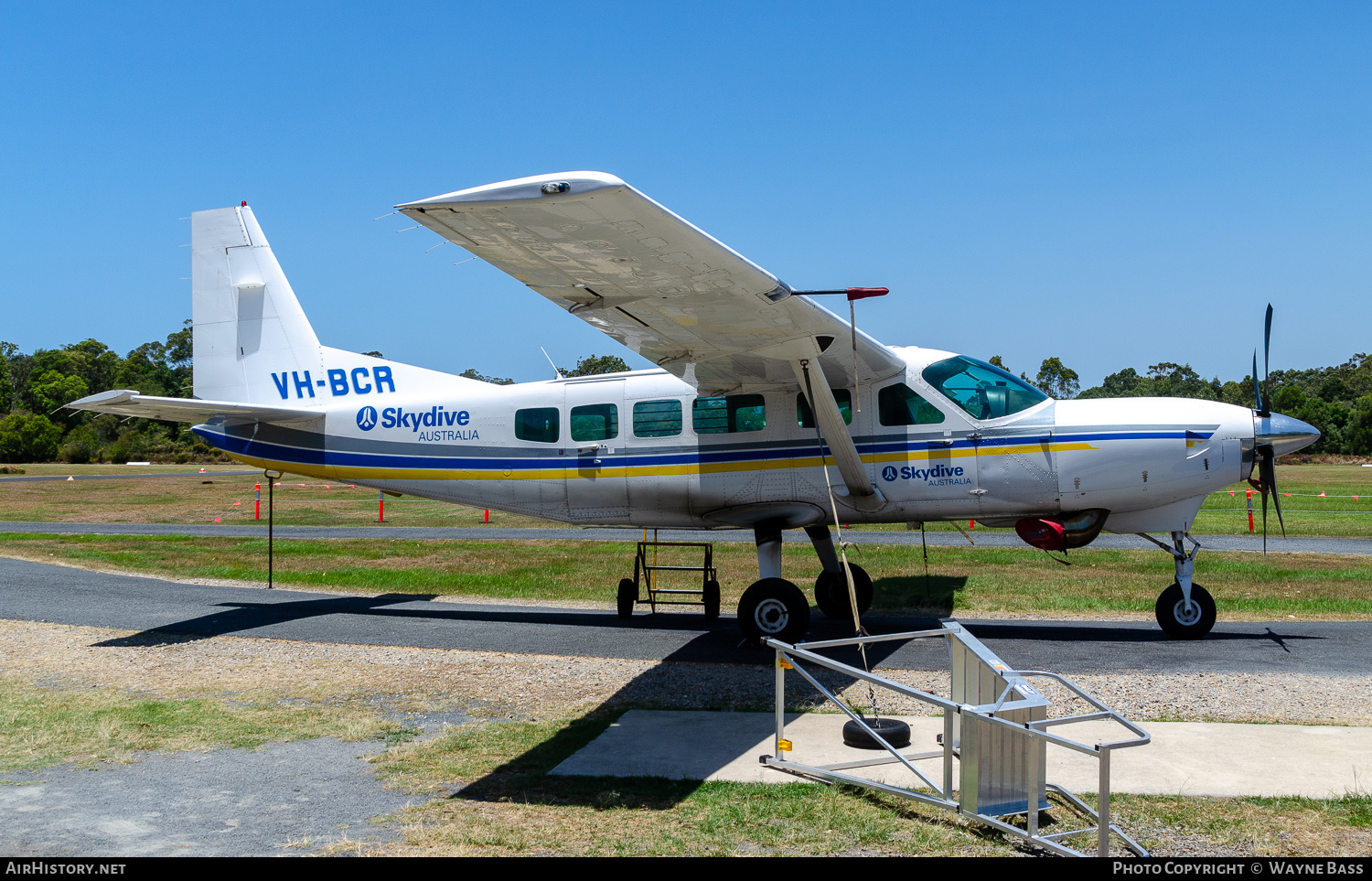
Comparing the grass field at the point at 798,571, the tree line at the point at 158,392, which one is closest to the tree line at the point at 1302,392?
the tree line at the point at 158,392

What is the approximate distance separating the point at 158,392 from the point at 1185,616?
105 meters

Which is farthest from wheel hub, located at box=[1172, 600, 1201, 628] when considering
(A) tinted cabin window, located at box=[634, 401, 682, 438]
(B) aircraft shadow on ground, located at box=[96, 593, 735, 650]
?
(A) tinted cabin window, located at box=[634, 401, 682, 438]

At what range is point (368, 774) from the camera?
659 centimetres

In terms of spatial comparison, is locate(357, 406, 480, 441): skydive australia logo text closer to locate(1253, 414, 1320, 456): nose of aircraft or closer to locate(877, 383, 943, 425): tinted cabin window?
locate(877, 383, 943, 425): tinted cabin window

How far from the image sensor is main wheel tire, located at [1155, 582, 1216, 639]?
11.3 m

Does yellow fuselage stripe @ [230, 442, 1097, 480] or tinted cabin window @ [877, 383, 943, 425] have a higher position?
tinted cabin window @ [877, 383, 943, 425]

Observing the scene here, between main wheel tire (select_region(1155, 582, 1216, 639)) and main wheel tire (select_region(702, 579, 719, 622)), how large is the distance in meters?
5.70

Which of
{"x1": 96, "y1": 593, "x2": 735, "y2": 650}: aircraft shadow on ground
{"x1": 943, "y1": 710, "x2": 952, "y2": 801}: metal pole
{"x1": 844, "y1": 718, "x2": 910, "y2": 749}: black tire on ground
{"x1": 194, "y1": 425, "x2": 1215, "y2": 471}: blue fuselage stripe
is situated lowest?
{"x1": 96, "y1": 593, "x2": 735, "y2": 650}: aircraft shadow on ground

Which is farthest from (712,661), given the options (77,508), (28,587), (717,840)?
(77,508)

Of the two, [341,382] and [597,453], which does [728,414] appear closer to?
[597,453]

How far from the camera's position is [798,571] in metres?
18.8

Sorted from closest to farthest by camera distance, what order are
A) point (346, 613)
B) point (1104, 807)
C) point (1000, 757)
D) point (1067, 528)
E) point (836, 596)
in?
point (1104, 807) → point (1000, 757) → point (1067, 528) → point (836, 596) → point (346, 613)

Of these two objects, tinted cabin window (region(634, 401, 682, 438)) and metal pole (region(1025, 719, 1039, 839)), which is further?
tinted cabin window (region(634, 401, 682, 438))

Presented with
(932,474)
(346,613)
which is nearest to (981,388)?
(932,474)
